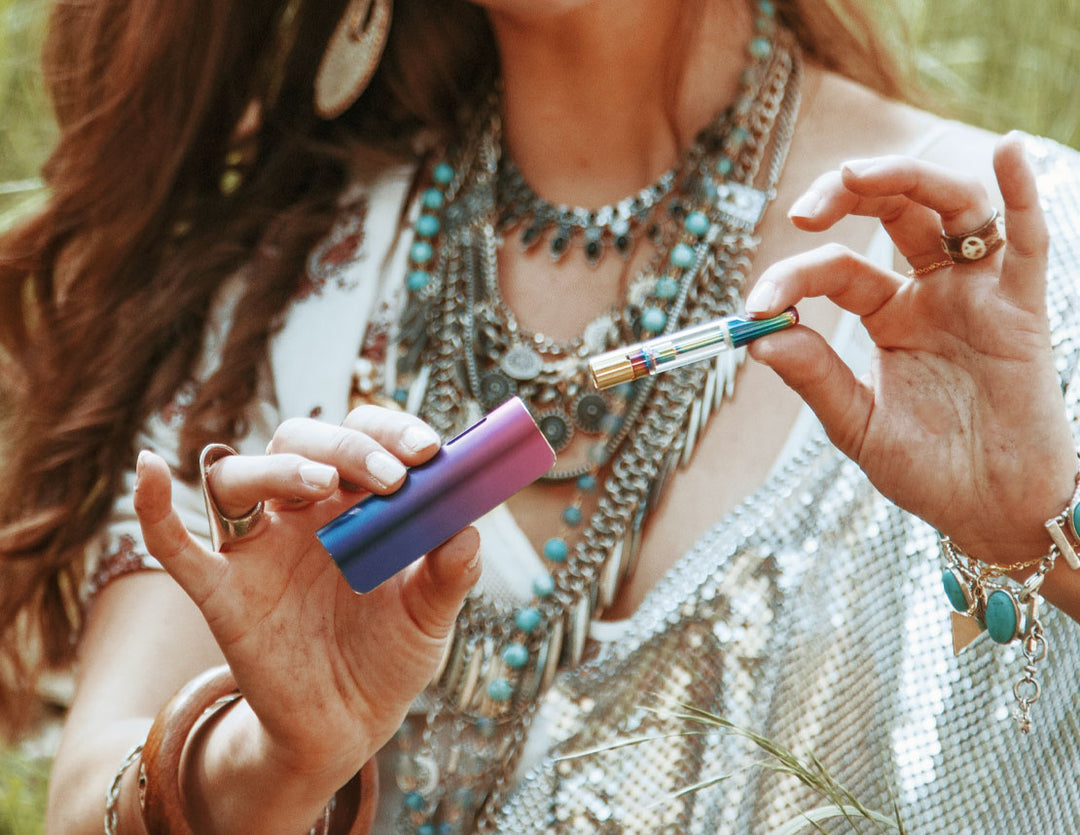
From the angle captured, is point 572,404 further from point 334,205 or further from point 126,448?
point 126,448

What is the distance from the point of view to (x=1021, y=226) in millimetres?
851

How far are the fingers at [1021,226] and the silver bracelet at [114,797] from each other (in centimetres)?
86

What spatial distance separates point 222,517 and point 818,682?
0.61 meters

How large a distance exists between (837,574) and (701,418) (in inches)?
8.9

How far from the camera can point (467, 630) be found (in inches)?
52.1

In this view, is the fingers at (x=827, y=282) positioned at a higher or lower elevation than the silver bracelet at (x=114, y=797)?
higher

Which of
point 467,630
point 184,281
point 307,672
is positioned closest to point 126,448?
point 184,281

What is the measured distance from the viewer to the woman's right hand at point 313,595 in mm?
886

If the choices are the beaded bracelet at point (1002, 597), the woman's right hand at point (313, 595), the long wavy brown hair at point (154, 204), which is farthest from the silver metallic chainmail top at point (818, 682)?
the long wavy brown hair at point (154, 204)

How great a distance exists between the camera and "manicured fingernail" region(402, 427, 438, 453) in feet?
2.87

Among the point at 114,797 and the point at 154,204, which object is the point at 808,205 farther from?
the point at 154,204

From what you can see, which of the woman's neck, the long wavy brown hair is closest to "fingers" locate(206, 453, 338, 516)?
the long wavy brown hair

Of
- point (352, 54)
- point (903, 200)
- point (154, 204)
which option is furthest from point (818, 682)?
point (154, 204)

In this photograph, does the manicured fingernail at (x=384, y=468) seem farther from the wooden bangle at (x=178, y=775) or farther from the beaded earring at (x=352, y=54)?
the beaded earring at (x=352, y=54)
